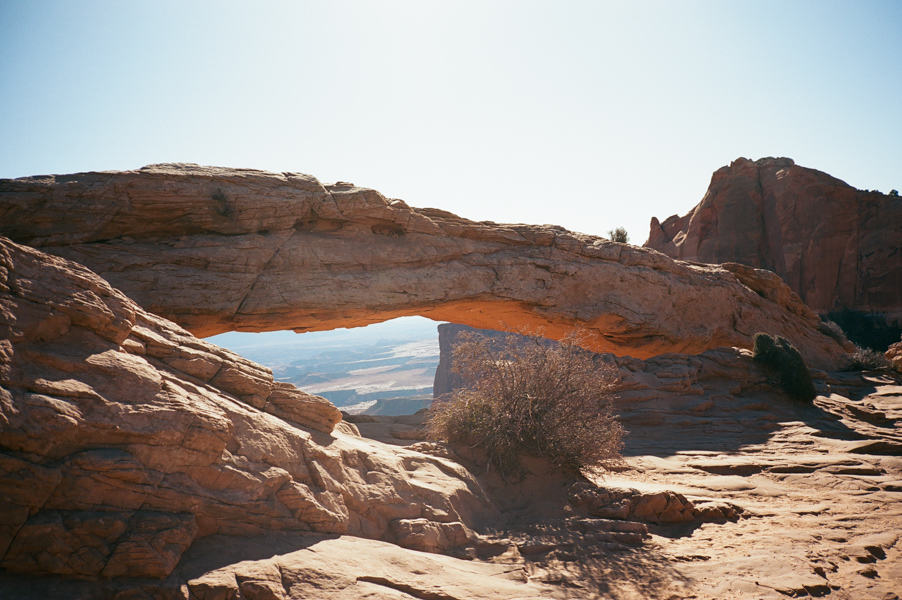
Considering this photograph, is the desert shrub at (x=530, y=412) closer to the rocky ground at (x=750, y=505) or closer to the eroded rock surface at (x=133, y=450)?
the rocky ground at (x=750, y=505)

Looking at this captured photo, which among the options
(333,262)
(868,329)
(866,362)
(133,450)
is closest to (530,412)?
(333,262)

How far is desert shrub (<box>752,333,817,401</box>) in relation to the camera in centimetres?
2002

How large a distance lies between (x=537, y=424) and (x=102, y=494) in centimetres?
818

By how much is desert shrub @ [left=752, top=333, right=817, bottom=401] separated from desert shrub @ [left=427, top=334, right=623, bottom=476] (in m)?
12.2

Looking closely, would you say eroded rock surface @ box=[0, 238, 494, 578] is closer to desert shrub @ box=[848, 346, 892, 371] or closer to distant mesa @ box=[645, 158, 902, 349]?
desert shrub @ box=[848, 346, 892, 371]

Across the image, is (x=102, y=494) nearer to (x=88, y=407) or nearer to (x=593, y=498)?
(x=88, y=407)

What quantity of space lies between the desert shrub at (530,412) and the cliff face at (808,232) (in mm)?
32356

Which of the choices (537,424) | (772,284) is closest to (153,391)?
(537,424)

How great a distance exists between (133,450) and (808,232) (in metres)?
47.3

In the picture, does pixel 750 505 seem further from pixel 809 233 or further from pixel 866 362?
pixel 809 233

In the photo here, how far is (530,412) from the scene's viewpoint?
37.1ft

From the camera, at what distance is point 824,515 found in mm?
10133

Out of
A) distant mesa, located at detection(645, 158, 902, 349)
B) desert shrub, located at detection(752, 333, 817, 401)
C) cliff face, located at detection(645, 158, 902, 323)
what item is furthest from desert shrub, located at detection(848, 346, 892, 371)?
cliff face, located at detection(645, 158, 902, 323)

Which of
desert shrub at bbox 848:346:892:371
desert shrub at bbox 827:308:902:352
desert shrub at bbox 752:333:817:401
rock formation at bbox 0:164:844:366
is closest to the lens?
rock formation at bbox 0:164:844:366
